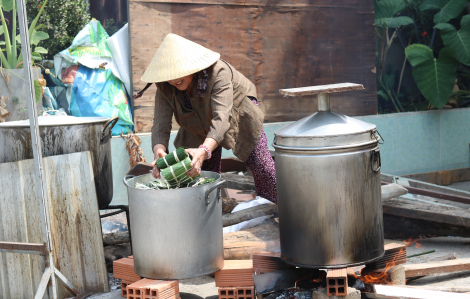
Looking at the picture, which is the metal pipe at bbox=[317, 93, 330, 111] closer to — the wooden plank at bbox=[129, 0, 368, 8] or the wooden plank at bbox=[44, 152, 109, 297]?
the wooden plank at bbox=[44, 152, 109, 297]

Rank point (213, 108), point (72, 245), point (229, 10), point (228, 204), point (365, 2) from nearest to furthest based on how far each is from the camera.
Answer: point (213, 108), point (72, 245), point (228, 204), point (229, 10), point (365, 2)

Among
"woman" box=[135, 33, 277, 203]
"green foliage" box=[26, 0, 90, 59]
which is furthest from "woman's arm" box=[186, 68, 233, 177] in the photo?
"green foliage" box=[26, 0, 90, 59]

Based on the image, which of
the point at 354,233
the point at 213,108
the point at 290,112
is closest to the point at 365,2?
the point at 290,112

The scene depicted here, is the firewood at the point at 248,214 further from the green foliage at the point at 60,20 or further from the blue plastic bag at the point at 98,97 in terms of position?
the green foliage at the point at 60,20

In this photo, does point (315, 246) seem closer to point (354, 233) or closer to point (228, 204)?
point (354, 233)

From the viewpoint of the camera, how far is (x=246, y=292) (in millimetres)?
3193

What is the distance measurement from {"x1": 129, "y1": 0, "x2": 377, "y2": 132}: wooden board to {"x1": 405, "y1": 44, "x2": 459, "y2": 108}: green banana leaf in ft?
2.55

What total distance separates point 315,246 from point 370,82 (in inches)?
199

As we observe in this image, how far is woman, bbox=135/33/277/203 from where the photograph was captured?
326 centimetres

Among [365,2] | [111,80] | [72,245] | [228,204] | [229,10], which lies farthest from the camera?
[365,2]

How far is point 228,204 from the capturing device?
496 centimetres

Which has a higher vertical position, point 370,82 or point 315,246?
point 370,82

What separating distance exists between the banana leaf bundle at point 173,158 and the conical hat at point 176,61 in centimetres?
55

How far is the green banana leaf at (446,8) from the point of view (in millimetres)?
7891
